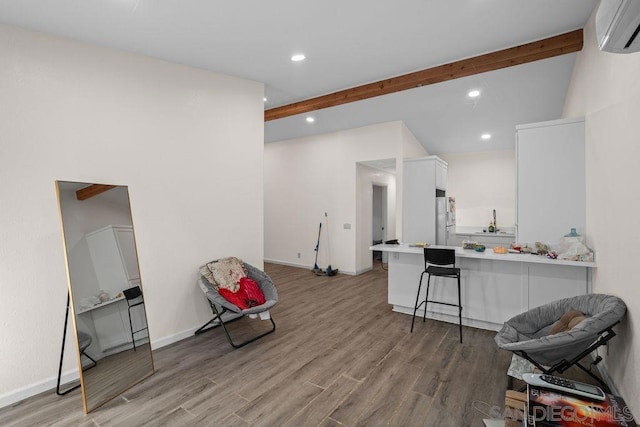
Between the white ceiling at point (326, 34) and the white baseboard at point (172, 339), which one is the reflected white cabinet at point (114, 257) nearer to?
the white baseboard at point (172, 339)

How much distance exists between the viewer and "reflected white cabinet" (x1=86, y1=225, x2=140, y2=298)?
98.8 inches

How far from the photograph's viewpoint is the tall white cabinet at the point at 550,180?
3.19 m

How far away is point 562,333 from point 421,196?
2.96 m

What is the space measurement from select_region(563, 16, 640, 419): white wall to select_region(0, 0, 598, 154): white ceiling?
2.75ft

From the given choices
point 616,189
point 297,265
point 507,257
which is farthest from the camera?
point 297,265

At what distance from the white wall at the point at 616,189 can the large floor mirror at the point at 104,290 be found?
3601mm

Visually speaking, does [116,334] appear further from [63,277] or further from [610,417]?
[610,417]

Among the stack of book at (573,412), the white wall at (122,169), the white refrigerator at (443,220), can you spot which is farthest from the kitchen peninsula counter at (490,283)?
the white wall at (122,169)

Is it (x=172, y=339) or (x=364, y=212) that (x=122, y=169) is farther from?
(x=364, y=212)

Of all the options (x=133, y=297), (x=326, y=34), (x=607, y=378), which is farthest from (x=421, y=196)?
(x=133, y=297)

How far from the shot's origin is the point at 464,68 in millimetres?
3723

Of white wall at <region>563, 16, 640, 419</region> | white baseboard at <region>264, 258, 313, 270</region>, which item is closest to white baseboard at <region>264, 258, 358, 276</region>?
A: white baseboard at <region>264, 258, 313, 270</region>

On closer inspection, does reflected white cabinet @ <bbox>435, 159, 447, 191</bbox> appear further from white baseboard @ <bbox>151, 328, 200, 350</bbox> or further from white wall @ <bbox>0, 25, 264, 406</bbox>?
white baseboard @ <bbox>151, 328, 200, 350</bbox>

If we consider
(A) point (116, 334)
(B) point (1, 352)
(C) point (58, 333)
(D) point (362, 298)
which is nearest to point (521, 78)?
(D) point (362, 298)
